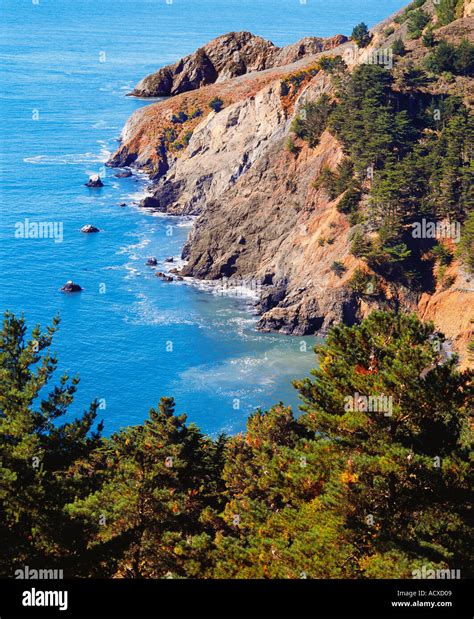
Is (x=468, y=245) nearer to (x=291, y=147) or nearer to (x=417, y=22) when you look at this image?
(x=291, y=147)

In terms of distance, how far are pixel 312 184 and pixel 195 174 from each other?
37.4 metres

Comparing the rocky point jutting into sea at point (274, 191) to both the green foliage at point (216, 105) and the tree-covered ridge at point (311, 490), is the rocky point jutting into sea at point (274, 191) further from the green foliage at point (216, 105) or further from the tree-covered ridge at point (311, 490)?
the tree-covered ridge at point (311, 490)

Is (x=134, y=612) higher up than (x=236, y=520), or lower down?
higher up

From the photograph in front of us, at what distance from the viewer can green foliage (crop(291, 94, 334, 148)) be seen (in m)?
110

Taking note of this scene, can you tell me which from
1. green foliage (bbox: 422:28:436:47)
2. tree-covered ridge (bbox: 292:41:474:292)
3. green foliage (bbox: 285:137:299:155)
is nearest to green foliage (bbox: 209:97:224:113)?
green foliage (bbox: 285:137:299:155)

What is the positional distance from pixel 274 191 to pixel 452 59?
27.7 meters

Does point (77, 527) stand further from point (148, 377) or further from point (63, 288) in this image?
point (63, 288)

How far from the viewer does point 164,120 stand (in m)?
165

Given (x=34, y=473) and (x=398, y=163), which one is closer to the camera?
(x=34, y=473)

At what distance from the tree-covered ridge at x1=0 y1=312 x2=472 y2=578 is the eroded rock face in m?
145

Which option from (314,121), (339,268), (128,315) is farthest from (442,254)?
(128,315)

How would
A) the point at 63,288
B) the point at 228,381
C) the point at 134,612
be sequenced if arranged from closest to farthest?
1. the point at 134,612
2. the point at 228,381
3. the point at 63,288

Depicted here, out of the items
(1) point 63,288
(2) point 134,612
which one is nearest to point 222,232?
(1) point 63,288

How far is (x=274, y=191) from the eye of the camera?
374 ft
